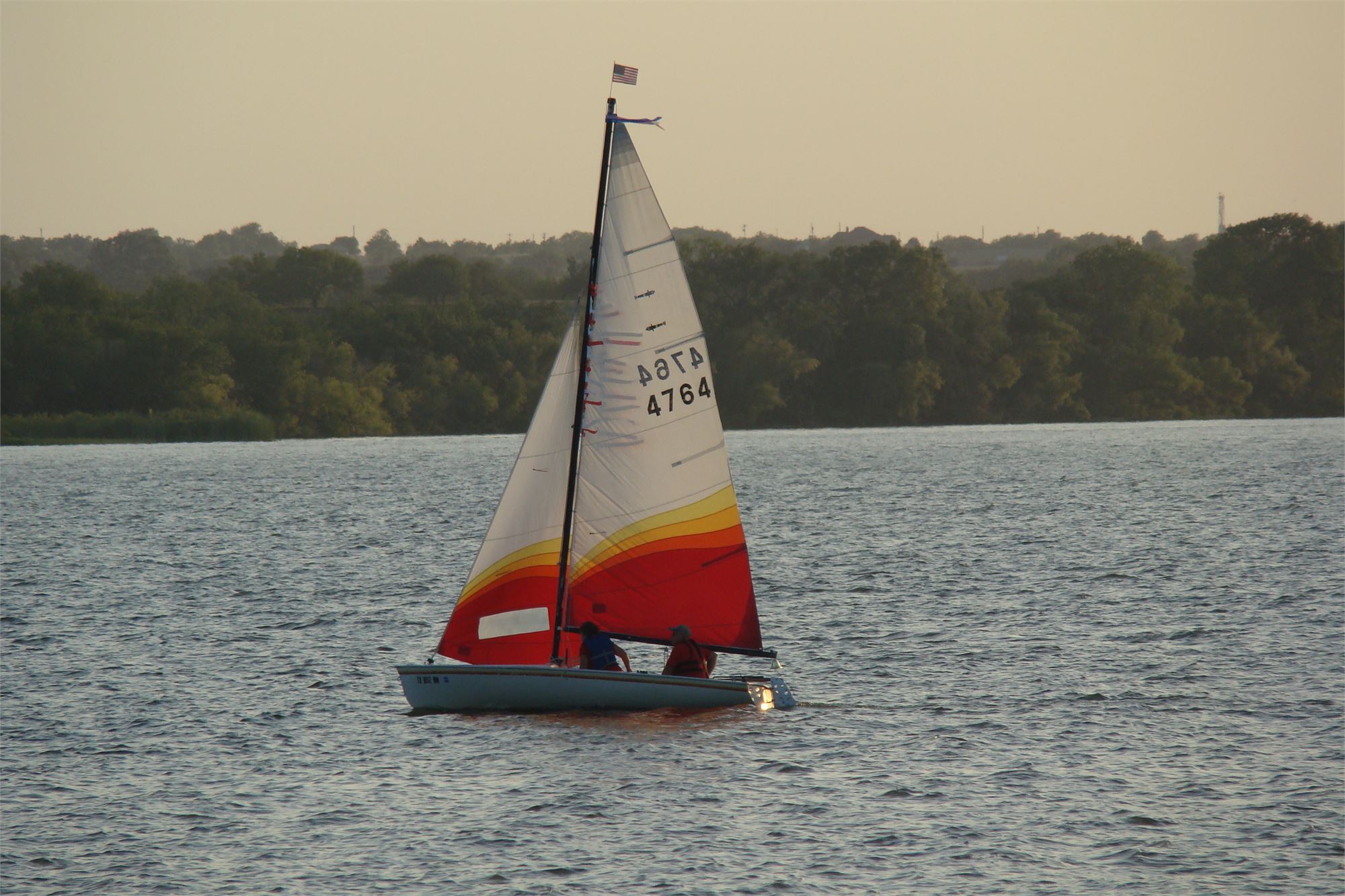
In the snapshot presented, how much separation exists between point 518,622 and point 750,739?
4529mm

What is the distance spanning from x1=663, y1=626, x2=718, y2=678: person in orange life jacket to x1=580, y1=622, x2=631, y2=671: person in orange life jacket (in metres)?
0.80

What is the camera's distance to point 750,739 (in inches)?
1038

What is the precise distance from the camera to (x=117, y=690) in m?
31.9

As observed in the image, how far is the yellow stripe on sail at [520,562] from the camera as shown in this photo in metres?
26.9

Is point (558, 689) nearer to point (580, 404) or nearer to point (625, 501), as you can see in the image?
point (625, 501)

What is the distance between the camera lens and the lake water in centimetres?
2023

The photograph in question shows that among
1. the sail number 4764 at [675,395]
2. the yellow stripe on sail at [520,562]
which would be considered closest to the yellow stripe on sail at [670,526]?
the yellow stripe on sail at [520,562]

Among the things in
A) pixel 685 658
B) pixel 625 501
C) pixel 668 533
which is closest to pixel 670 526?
pixel 668 533

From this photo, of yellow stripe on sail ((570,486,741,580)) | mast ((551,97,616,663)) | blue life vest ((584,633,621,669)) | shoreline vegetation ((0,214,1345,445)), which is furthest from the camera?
shoreline vegetation ((0,214,1345,445))

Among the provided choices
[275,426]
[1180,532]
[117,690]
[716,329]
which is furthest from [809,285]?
[117,690]

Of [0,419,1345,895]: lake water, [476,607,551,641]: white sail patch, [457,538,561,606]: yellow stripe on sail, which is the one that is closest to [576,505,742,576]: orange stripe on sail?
[457,538,561,606]: yellow stripe on sail

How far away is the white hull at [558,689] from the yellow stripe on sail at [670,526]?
1.90 metres

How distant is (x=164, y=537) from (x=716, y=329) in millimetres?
101725

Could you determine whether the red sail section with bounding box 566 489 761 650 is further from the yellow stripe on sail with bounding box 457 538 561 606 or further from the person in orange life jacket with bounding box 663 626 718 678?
the yellow stripe on sail with bounding box 457 538 561 606
